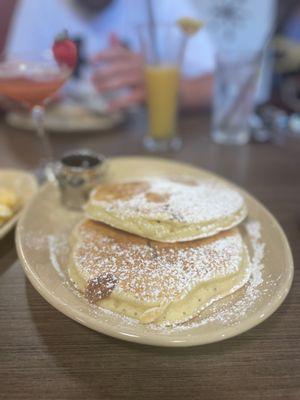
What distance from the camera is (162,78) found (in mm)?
1503

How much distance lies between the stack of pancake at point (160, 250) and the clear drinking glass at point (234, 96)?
632 mm

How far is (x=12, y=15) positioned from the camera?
2303 millimetres

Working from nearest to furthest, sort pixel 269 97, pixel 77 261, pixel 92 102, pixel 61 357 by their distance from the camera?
1. pixel 61 357
2. pixel 77 261
3. pixel 92 102
4. pixel 269 97

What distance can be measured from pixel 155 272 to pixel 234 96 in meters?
1.03

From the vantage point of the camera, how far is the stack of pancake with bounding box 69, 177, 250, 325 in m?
0.69

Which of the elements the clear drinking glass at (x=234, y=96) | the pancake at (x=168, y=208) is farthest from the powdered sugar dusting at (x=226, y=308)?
the clear drinking glass at (x=234, y=96)

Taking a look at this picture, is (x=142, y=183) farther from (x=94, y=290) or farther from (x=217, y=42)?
(x=217, y=42)

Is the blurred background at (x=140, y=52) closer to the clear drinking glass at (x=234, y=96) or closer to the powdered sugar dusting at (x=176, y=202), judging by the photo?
the clear drinking glass at (x=234, y=96)

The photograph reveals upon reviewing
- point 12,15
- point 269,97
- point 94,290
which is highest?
point 12,15

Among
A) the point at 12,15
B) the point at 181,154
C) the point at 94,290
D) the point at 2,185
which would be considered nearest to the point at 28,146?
the point at 2,185

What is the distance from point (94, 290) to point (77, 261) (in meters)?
0.10

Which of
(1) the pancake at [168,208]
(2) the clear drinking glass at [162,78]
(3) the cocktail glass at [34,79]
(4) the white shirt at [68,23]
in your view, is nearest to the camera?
(1) the pancake at [168,208]

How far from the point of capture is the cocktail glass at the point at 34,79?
122cm

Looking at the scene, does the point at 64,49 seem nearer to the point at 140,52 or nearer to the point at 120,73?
the point at 140,52
